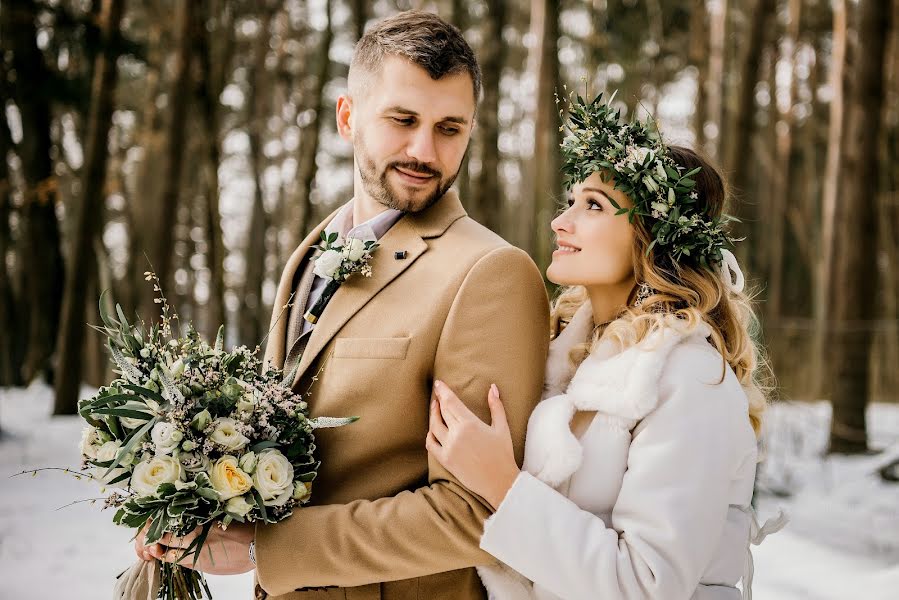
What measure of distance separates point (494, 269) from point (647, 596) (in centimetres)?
88

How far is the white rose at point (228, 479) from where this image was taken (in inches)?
76.7

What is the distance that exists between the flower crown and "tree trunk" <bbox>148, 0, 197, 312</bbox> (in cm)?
856

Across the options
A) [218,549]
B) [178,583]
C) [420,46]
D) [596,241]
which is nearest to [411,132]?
[420,46]

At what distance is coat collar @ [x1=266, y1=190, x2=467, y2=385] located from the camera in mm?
2266

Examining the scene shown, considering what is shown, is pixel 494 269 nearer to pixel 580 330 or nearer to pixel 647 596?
pixel 580 330

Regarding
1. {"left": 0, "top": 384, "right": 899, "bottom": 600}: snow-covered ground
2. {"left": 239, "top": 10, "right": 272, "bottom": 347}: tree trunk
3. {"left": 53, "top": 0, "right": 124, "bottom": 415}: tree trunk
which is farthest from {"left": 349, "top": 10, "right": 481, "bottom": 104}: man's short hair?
{"left": 239, "top": 10, "right": 272, "bottom": 347}: tree trunk

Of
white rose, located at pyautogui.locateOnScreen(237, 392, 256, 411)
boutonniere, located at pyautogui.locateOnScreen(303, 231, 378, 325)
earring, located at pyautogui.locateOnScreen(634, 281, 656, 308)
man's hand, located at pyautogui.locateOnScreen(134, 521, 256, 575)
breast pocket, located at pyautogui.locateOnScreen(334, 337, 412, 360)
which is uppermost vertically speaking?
boutonniere, located at pyautogui.locateOnScreen(303, 231, 378, 325)

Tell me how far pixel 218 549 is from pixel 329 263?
82 cm

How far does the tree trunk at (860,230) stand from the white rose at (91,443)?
8.37 meters

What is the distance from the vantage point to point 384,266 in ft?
7.70

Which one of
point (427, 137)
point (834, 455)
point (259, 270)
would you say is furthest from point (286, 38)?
point (427, 137)

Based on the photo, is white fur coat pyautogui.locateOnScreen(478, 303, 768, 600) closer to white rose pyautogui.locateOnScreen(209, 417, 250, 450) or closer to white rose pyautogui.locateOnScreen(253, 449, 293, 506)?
white rose pyautogui.locateOnScreen(253, 449, 293, 506)

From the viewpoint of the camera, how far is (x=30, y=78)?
10602mm

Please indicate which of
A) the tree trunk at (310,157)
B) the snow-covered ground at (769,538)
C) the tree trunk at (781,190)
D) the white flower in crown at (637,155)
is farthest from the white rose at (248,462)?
the tree trunk at (781,190)
